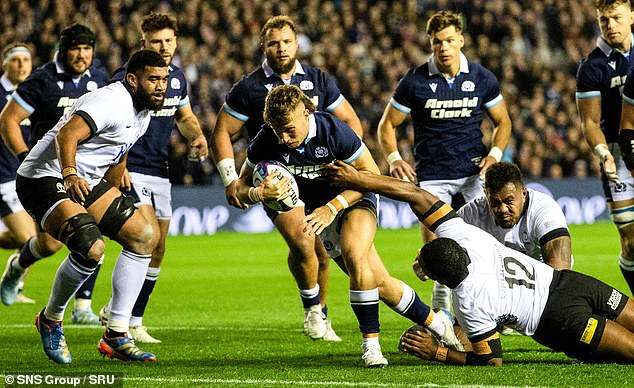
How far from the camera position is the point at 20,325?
1027 centimetres

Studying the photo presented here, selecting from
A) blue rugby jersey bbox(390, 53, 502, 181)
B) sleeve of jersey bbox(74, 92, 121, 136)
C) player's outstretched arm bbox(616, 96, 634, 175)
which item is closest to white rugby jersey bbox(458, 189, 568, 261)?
player's outstretched arm bbox(616, 96, 634, 175)

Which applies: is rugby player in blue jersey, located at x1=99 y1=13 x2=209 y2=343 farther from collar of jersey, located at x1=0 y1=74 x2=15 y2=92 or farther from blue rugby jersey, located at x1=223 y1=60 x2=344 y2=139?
collar of jersey, located at x1=0 y1=74 x2=15 y2=92

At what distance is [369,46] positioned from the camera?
27812 millimetres

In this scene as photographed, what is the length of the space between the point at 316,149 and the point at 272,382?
1.72 meters

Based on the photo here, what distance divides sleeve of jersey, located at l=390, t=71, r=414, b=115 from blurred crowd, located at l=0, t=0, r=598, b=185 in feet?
41.1

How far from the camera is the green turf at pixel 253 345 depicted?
22.0ft

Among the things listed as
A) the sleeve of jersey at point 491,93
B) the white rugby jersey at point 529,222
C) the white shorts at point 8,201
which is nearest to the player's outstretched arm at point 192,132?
the white rugby jersey at point 529,222

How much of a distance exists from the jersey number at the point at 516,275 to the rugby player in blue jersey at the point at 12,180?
6.88 metres

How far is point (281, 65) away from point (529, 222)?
2.68m

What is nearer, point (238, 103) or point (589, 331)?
point (589, 331)

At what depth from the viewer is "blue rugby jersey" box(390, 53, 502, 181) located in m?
9.79

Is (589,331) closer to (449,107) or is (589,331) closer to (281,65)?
(449,107)

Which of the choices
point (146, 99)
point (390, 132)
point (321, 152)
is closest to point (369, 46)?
point (390, 132)

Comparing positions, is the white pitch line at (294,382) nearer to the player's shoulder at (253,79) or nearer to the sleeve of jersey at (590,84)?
the player's shoulder at (253,79)
